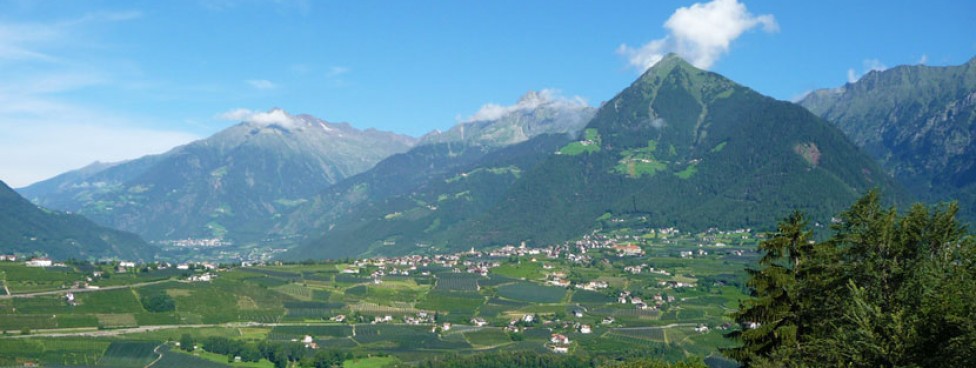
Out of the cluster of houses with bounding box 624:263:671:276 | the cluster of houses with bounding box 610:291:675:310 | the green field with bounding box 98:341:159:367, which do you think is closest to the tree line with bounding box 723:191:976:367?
the green field with bounding box 98:341:159:367

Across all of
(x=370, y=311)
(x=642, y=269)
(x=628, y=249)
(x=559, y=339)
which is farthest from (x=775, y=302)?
(x=628, y=249)

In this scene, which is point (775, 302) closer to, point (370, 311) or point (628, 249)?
point (370, 311)

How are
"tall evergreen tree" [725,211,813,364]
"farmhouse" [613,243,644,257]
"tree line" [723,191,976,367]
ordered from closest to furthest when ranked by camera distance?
1. "tree line" [723,191,976,367]
2. "tall evergreen tree" [725,211,813,364]
3. "farmhouse" [613,243,644,257]

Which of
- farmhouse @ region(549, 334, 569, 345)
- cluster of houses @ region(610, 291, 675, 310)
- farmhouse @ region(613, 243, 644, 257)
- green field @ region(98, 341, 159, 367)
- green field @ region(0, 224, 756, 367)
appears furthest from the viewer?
farmhouse @ region(613, 243, 644, 257)

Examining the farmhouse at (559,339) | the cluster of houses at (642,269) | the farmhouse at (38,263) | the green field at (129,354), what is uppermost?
the farmhouse at (38,263)

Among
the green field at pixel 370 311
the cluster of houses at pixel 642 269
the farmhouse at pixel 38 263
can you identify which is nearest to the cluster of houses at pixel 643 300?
the green field at pixel 370 311

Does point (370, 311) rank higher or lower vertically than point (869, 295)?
lower

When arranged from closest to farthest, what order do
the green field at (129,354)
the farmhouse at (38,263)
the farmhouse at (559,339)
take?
1. the green field at (129,354)
2. the farmhouse at (559,339)
3. the farmhouse at (38,263)

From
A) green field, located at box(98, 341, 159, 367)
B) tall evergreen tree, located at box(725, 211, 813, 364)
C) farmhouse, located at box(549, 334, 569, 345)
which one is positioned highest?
tall evergreen tree, located at box(725, 211, 813, 364)

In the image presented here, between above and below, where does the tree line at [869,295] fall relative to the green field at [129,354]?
above

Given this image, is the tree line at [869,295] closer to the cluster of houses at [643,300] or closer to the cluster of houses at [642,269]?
the cluster of houses at [643,300]

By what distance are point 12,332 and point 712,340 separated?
78.9 metres

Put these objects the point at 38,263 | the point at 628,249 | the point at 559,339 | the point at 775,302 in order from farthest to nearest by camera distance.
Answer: the point at 628,249 < the point at 38,263 < the point at 559,339 < the point at 775,302

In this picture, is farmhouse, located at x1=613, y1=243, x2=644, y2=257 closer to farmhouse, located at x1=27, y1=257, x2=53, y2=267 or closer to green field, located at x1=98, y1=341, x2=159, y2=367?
green field, located at x1=98, y1=341, x2=159, y2=367
